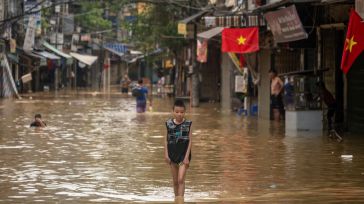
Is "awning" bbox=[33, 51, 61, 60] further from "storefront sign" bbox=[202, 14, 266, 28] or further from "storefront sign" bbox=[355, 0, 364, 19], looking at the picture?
"storefront sign" bbox=[355, 0, 364, 19]

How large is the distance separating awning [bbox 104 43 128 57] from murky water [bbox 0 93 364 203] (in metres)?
72.2

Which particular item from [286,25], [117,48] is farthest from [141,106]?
[117,48]

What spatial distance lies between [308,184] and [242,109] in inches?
818

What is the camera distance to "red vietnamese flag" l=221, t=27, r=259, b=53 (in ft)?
91.0

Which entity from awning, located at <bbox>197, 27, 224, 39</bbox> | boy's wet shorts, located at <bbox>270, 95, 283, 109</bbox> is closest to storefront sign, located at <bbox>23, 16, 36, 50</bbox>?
awning, located at <bbox>197, 27, 224, 39</bbox>

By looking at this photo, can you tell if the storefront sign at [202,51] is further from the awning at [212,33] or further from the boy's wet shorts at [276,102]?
the boy's wet shorts at [276,102]

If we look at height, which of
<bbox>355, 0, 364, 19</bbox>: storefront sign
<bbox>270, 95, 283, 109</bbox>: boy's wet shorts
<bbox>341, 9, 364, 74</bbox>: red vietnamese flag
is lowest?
<bbox>270, 95, 283, 109</bbox>: boy's wet shorts

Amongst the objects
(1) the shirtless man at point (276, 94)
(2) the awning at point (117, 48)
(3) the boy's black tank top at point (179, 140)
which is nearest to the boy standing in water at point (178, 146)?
(3) the boy's black tank top at point (179, 140)

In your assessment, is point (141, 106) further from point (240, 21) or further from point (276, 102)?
point (276, 102)

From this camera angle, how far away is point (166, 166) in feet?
47.8

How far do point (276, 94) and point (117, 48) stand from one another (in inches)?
2792

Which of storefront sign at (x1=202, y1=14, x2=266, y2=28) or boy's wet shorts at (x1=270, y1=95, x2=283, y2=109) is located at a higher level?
storefront sign at (x1=202, y1=14, x2=266, y2=28)

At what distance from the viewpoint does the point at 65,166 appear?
1455 cm

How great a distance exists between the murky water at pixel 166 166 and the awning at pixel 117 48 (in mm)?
72208
